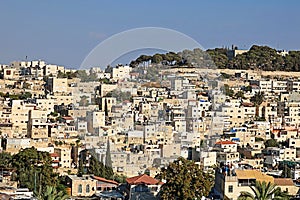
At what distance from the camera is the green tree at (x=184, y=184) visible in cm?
850

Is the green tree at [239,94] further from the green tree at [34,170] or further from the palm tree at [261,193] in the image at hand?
the palm tree at [261,193]

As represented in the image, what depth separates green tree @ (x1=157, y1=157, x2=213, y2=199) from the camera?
850cm

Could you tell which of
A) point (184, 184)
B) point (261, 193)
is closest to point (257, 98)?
point (184, 184)

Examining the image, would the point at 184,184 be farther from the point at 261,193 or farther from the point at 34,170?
the point at 34,170

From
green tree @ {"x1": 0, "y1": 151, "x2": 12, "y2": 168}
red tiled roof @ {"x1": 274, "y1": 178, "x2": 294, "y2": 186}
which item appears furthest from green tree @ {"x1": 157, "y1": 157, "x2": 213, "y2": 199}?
green tree @ {"x1": 0, "y1": 151, "x2": 12, "y2": 168}

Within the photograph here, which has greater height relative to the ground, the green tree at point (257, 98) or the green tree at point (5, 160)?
the green tree at point (257, 98)

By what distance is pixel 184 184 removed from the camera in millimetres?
8531

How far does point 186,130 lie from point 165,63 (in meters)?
6.59

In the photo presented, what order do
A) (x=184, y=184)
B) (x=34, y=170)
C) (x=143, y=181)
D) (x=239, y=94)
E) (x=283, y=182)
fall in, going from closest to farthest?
1. (x=184, y=184)
2. (x=143, y=181)
3. (x=283, y=182)
4. (x=34, y=170)
5. (x=239, y=94)

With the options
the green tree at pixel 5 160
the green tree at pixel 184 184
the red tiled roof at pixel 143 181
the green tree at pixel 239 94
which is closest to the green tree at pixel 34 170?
the green tree at pixel 5 160

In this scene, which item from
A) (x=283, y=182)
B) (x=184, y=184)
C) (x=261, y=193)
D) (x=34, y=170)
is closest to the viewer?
(x=261, y=193)

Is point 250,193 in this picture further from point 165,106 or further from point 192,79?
point 192,79

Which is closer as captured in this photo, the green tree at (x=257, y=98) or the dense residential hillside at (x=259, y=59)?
the green tree at (x=257, y=98)

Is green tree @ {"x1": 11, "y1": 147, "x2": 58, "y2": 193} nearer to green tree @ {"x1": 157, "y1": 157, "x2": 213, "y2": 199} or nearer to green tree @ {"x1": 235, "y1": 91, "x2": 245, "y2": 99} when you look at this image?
green tree @ {"x1": 157, "y1": 157, "x2": 213, "y2": 199}
